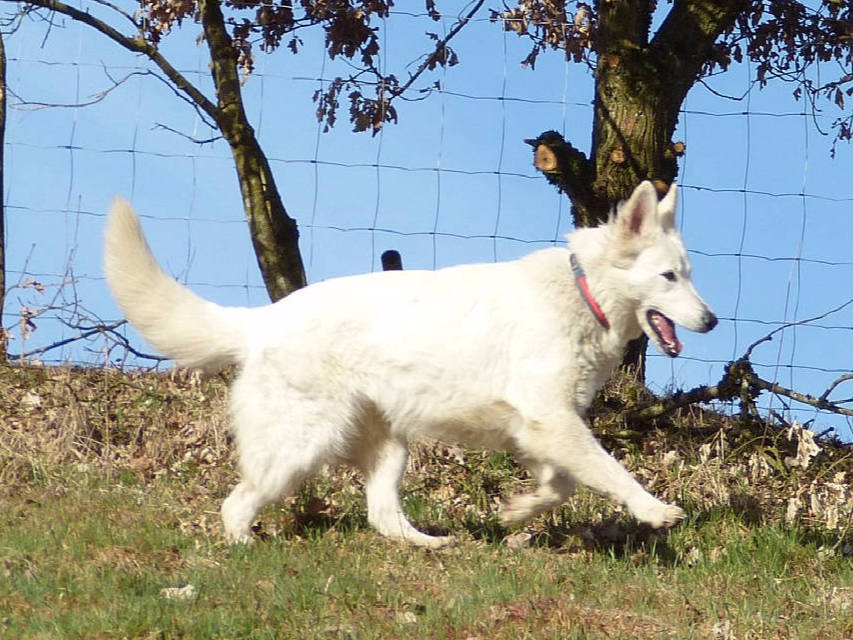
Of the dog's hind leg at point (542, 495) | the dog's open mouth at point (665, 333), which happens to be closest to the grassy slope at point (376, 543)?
the dog's hind leg at point (542, 495)

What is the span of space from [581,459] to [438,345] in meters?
0.74

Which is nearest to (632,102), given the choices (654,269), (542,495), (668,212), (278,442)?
(668,212)

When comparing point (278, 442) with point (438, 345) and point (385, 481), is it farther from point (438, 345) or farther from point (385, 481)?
point (438, 345)

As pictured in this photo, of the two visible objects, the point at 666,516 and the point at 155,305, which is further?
the point at 155,305

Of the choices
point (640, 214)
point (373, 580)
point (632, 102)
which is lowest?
point (373, 580)

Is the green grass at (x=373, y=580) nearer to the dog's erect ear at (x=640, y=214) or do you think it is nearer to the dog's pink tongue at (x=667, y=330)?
the dog's pink tongue at (x=667, y=330)

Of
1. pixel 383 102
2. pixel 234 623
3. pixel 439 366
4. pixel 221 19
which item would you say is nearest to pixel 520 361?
pixel 439 366

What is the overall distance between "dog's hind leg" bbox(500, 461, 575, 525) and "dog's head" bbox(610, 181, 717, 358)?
2.26ft

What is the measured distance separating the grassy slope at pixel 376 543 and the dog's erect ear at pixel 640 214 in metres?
1.36

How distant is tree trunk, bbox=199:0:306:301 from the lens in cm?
740

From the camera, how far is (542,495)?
5141mm

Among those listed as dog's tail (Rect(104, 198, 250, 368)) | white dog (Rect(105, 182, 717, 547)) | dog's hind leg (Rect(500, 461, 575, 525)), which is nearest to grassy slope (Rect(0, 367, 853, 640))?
dog's hind leg (Rect(500, 461, 575, 525))

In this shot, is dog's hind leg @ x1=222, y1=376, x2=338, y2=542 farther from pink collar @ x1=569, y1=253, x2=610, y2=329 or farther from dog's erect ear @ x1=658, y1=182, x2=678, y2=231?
dog's erect ear @ x1=658, y1=182, x2=678, y2=231

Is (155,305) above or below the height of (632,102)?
below
